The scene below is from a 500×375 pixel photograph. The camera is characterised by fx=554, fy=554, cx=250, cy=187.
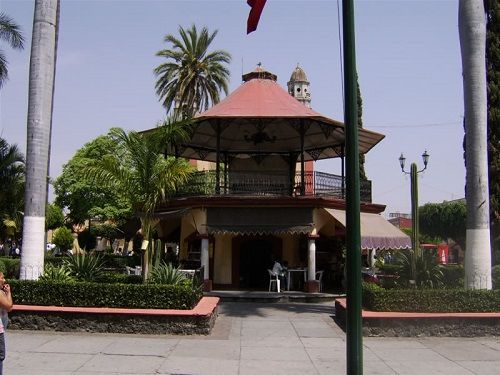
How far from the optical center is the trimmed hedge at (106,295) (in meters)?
11.5

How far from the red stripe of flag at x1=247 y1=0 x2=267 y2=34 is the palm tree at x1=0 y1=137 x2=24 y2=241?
25249mm

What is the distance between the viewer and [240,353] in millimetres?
9438

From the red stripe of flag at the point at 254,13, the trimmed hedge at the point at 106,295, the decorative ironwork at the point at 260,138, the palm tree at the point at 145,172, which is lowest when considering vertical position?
the trimmed hedge at the point at 106,295

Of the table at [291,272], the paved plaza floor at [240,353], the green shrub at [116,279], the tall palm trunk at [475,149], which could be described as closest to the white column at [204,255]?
the table at [291,272]

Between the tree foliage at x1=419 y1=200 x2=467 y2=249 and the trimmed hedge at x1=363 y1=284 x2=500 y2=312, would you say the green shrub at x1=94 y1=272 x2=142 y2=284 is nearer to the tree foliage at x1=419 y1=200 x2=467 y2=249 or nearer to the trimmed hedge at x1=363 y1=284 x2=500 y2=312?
the trimmed hedge at x1=363 y1=284 x2=500 y2=312

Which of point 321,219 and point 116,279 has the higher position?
point 321,219

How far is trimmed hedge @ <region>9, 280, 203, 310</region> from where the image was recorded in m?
11.5

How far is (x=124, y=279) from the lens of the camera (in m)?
14.4

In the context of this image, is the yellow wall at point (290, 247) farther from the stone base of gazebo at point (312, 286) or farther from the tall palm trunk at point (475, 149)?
the tall palm trunk at point (475, 149)

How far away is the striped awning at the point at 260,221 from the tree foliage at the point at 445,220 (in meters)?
38.6

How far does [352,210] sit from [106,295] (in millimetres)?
7289

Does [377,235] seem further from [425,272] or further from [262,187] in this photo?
[425,272]

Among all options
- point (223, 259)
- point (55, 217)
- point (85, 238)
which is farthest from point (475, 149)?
point (55, 217)

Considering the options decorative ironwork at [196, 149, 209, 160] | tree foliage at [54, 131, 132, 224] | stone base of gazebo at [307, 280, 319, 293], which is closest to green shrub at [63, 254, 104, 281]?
stone base of gazebo at [307, 280, 319, 293]
